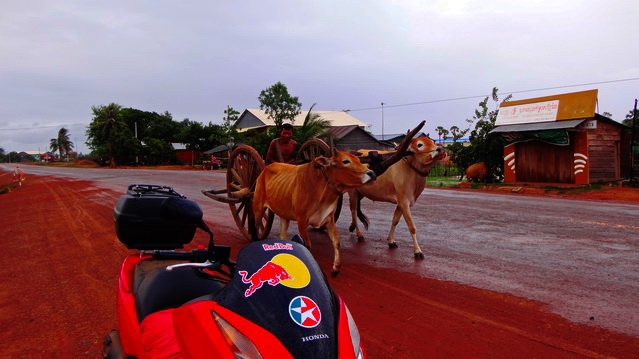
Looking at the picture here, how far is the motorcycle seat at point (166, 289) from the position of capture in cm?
246

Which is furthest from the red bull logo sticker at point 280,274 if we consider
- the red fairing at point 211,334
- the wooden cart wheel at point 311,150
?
the wooden cart wheel at point 311,150

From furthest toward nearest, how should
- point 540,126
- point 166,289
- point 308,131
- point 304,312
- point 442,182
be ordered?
point 308,131 → point 442,182 → point 540,126 → point 166,289 → point 304,312

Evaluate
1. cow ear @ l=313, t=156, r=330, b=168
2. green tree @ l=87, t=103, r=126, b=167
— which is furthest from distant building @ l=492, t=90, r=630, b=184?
green tree @ l=87, t=103, r=126, b=167

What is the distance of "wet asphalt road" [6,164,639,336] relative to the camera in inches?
175

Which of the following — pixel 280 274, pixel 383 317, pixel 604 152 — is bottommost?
pixel 383 317

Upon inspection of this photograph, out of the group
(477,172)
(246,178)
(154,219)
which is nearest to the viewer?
(154,219)

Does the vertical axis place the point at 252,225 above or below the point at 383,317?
above

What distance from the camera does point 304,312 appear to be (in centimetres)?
172

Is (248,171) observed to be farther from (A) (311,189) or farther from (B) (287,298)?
(B) (287,298)

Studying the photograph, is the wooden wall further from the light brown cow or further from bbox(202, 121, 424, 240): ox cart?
bbox(202, 121, 424, 240): ox cart

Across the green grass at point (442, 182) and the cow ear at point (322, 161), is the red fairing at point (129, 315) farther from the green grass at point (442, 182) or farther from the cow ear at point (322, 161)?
the green grass at point (442, 182)

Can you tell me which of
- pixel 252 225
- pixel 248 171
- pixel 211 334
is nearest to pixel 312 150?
pixel 248 171

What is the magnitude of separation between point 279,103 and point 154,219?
104 ft

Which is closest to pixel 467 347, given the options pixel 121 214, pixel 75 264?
pixel 121 214
